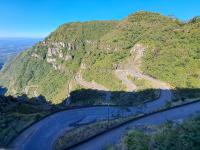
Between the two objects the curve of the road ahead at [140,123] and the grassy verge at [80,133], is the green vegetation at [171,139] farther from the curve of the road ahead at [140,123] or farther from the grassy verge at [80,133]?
the grassy verge at [80,133]

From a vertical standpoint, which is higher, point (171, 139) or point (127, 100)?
point (171, 139)

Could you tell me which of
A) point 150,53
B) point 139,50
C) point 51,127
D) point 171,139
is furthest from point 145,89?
point 171,139

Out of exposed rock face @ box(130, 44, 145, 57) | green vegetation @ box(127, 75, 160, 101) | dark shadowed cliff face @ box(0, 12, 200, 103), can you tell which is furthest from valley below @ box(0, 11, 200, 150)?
exposed rock face @ box(130, 44, 145, 57)

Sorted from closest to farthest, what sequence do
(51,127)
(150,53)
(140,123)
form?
1. (140,123)
2. (51,127)
3. (150,53)

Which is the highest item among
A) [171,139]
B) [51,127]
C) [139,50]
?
[139,50]

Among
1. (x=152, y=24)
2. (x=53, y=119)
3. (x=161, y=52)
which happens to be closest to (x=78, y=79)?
(x=152, y=24)

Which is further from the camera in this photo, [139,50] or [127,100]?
[139,50]

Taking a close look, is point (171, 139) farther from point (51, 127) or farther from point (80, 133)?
point (51, 127)

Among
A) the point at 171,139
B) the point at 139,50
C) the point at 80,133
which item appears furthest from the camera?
the point at 139,50
